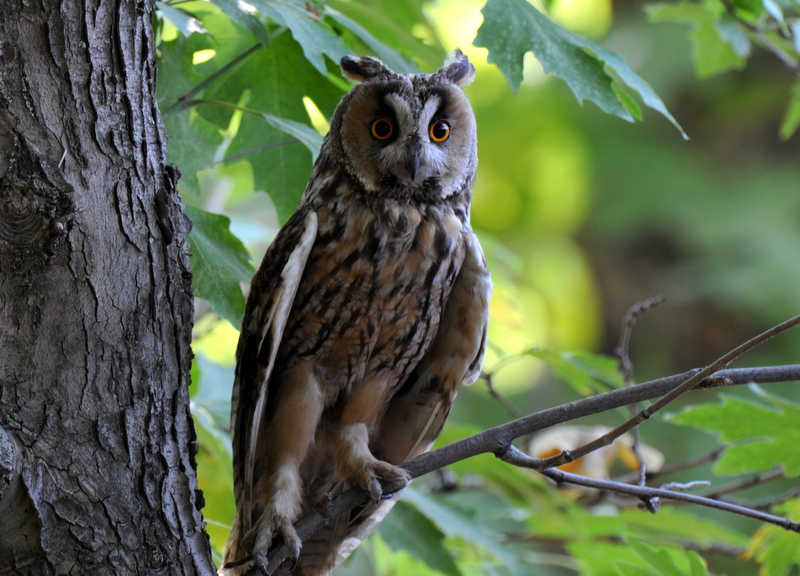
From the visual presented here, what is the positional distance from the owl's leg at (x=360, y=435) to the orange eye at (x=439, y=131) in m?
0.59

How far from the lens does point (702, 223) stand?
5250 mm

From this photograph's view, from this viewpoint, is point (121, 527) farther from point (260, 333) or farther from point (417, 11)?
point (417, 11)

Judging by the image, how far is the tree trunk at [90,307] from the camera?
1075 millimetres

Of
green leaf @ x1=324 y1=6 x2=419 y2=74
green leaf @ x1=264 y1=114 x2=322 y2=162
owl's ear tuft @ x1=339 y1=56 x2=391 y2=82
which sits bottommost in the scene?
green leaf @ x1=264 y1=114 x2=322 y2=162

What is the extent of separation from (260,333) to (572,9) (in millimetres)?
5223

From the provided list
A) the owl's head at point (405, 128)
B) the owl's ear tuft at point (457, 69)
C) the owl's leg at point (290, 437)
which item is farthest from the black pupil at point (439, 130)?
the owl's leg at point (290, 437)

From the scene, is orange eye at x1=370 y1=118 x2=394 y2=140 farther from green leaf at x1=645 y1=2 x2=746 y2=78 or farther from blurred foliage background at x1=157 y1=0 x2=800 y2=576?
green leaf at x1=645 y1=2 x2=746 y2=78

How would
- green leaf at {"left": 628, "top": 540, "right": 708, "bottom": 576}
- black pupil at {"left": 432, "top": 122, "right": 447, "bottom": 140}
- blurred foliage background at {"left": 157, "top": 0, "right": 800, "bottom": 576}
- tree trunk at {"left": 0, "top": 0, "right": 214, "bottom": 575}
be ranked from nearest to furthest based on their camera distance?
tree trunk at {"left": 0, "top": 0, "right": 214, "bottom": 575} < green leaf at {"left": 628, "top": 540, "right": 708, "bottom": 576} < blurred foliage background at {"left": 157, "top": 0, "right": 800, "bottom": 576} < black pupil at {"left": 432, "top": 122, "right": 447, "bottom": 140}

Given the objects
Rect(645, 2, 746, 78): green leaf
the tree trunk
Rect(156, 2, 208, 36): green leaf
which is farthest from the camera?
Rect(645, 2, 746, 78): green leaf

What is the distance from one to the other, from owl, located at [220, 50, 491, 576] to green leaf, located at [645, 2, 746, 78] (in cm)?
59

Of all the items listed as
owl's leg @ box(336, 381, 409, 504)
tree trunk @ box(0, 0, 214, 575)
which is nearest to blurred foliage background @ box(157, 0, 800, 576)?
owl's leg @ box(336, 381, 409, 504)

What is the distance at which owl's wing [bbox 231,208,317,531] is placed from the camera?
1.56 metres

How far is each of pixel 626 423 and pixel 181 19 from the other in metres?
1.02

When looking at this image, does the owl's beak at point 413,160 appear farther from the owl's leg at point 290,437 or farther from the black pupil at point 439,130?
the owl's leg at point 290,437
